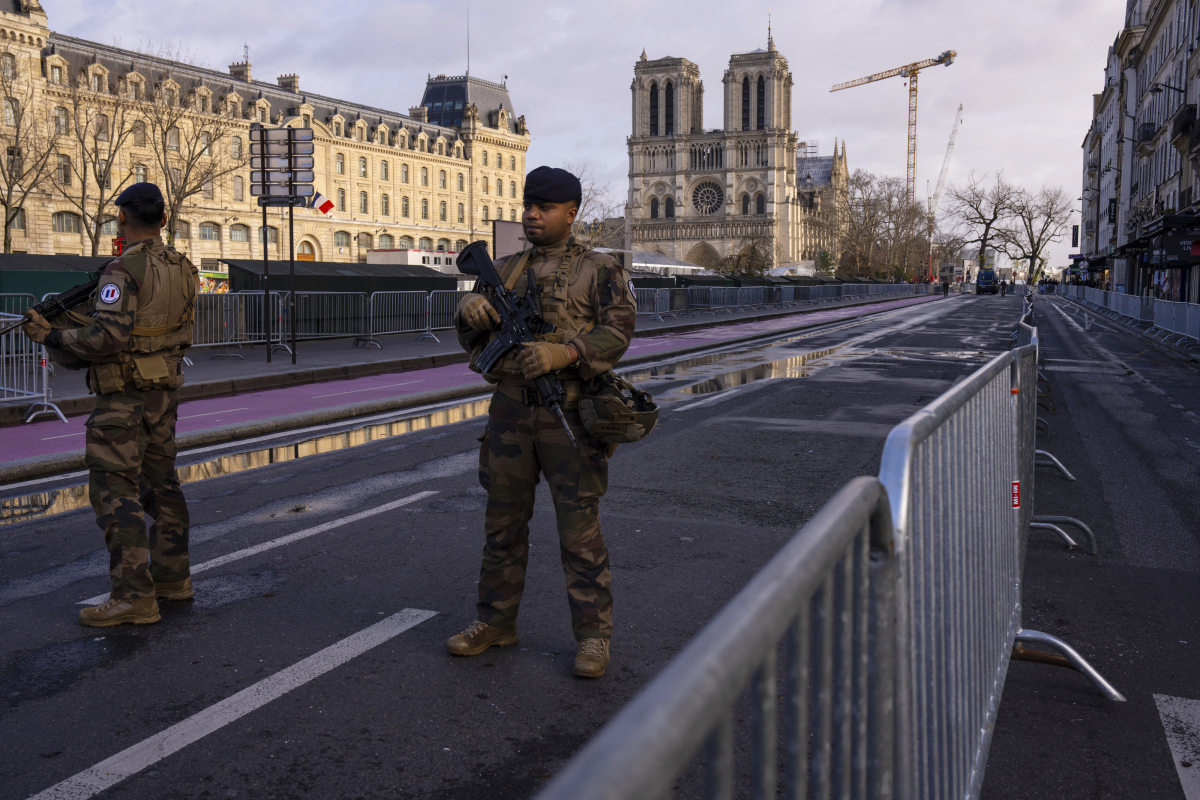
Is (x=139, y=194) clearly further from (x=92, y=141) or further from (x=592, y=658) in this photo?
(x=92, y=141)

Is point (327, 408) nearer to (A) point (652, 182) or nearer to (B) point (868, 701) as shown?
(B) point (868, 701)

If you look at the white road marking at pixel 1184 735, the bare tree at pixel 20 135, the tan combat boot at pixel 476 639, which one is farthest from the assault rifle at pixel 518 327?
the bare tree at pixel 20 135

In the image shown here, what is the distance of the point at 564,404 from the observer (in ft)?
13.0

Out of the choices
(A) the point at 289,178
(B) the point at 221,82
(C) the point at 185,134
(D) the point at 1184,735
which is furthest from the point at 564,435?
(B) the point at 221,82

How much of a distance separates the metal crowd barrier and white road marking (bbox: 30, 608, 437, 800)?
7996 mm

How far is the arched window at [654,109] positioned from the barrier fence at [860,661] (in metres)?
146

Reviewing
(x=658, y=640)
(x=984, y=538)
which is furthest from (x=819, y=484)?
(x=984, y=538)

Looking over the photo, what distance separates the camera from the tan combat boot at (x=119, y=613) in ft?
14.8

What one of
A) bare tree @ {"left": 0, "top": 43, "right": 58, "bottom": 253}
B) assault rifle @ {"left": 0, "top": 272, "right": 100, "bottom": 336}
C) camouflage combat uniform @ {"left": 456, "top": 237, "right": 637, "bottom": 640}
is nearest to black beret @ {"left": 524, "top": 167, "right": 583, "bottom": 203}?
camouflage combat uniform @ {"left": 456, "top": 237, "right": 637, "bottom": 640}

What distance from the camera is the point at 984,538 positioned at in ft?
10.3

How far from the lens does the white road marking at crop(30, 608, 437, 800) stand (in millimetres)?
3156

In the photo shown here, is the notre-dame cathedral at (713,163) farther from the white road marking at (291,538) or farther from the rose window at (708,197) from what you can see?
the white road marking at (291,538)

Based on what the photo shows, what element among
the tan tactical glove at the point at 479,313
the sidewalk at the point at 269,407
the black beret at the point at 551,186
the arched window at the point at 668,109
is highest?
the arched window at the point at 668,109

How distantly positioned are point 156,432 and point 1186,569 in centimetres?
540
